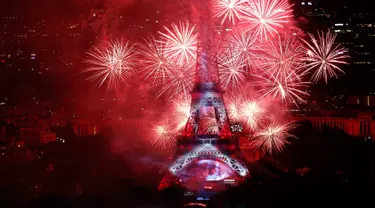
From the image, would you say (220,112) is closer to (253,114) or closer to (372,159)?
(253,114)

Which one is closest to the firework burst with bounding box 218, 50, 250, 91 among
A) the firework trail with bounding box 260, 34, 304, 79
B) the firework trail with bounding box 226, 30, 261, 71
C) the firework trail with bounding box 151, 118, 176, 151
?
the firework trail with bounding box 226, 30, 261, 71

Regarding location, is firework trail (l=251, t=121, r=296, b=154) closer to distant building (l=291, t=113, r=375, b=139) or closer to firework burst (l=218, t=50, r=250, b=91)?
firework burst (l=218, t=50, r=250, b=91)

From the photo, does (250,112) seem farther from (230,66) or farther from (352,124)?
(352,124)

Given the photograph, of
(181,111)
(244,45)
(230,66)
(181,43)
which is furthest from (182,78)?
(244,45)

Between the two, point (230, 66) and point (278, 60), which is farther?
point (230, 66)

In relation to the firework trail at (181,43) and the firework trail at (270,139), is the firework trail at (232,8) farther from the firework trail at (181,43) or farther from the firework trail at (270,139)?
the firework trail at (270,139)

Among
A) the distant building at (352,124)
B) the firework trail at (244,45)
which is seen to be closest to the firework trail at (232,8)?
the firework trail at (244,45)

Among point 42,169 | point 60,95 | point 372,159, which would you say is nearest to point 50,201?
point 42,169
